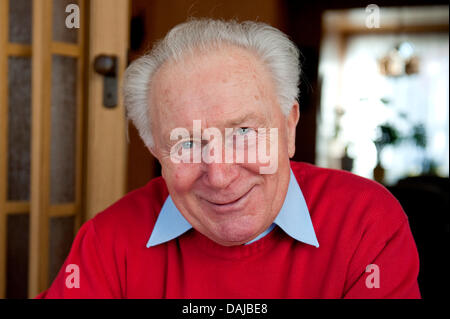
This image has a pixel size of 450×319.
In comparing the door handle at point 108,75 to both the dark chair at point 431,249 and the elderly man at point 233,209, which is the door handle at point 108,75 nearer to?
the elderly man at point 233,209

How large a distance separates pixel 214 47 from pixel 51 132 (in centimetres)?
108

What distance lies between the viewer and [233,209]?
921mm

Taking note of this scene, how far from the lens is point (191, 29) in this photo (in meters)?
0.93

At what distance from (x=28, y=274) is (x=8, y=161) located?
1.37 ft

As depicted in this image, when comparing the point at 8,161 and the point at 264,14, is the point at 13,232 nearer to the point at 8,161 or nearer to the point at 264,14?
the point at 8,161

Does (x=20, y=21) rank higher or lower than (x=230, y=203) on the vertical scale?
higher

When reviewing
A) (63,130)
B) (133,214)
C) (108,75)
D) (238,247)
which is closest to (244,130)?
(238,247)

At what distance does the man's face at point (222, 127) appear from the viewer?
857 millimetres

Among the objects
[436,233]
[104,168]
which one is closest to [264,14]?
[104,168]

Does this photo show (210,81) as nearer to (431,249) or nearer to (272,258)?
(272,258)

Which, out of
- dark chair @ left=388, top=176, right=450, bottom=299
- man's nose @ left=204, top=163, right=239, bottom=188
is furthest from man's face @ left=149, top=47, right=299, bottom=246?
dark chair @ left=388, top=176, right=450, bottom=299

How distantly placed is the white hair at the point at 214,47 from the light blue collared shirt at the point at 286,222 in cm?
16

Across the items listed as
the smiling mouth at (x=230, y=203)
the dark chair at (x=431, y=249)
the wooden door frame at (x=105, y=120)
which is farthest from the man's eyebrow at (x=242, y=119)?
the wooden door frame at (x=105, y=120)

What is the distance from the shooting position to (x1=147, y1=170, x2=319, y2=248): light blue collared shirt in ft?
3.12
